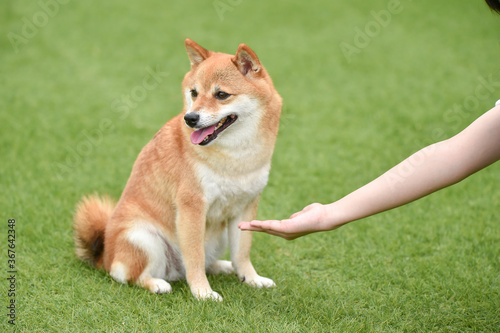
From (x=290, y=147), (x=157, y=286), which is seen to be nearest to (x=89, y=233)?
(x=157, y=286)

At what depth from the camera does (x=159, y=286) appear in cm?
291

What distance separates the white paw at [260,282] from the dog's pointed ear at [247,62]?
3.80ft

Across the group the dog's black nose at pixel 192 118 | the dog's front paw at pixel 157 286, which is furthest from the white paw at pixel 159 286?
the dog's black nose at pixel 192 118

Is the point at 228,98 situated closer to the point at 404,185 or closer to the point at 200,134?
the point at 200,134

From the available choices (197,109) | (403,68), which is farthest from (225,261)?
(403,68)

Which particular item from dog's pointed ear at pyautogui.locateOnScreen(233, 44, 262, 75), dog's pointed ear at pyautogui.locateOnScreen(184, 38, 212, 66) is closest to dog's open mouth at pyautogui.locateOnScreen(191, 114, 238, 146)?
dog's pointed ear at pyautogui.locateOnScreen(233, 44, 262, 75)

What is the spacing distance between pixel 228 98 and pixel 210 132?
7.7 inches

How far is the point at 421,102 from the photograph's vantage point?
20.0 ft

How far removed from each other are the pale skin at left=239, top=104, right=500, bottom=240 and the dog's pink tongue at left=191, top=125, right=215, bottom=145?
0.67 metres

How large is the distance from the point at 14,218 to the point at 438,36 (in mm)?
6620

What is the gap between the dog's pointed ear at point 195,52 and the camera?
2.84 m

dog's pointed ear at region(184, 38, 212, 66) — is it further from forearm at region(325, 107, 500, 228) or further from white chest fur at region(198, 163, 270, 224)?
forearm at region(325, 107, 500, 228)

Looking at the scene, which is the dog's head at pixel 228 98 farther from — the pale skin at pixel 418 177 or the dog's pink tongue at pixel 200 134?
the pale skin at pixel 418 177

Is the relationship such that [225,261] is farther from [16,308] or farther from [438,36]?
[438,36]
